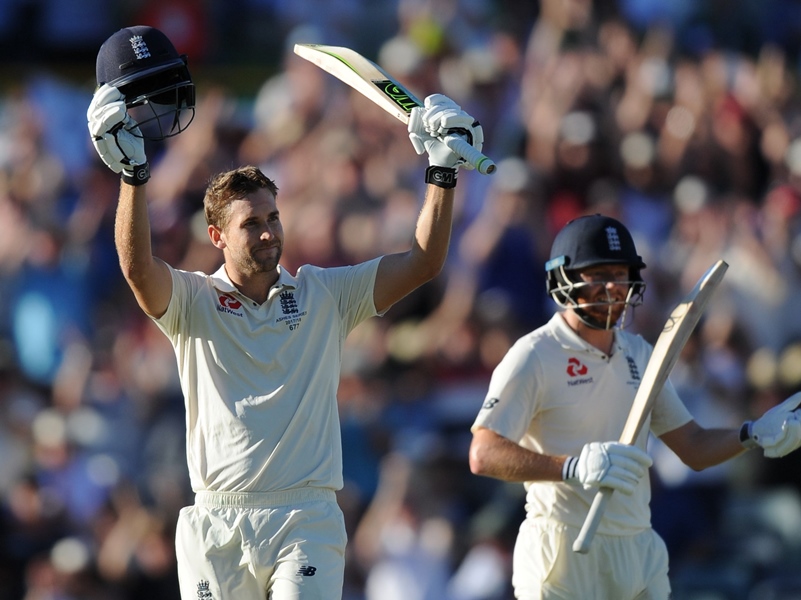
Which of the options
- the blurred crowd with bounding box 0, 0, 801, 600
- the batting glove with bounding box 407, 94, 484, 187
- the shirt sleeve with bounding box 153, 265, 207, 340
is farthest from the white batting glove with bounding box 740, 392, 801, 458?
the blurred crowd with bounding box 0, 0, 801, 600

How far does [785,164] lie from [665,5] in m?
1.80

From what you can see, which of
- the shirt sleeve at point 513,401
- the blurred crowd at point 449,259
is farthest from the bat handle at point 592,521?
the blurred crowd at point 449,259

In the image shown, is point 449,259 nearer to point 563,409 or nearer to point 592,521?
point 563,409

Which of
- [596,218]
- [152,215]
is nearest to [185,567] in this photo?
[596,218]

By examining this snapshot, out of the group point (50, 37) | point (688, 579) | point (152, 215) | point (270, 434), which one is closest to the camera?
point (270, 434)

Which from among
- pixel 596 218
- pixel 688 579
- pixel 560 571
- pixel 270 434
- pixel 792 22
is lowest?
pixel 688 579

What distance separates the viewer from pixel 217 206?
16.8 feet

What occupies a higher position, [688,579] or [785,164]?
[785,164]

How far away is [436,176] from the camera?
496cm

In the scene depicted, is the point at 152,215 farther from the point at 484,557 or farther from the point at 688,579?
the point at 688,579

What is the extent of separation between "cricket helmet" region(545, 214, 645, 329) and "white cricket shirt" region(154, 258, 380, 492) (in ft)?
2.91

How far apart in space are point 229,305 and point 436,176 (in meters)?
0.89

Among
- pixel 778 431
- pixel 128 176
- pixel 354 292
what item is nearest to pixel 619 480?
pixel 778 431

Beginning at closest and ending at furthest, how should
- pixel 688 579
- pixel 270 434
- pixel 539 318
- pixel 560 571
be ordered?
pixel 270 434 → pixel 560 571 → pixel 688 579 → pixel 539 318
